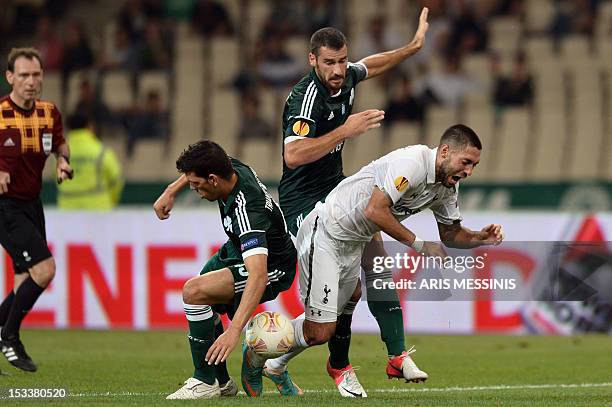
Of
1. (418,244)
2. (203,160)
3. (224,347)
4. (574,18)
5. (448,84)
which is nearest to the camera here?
(224,347)

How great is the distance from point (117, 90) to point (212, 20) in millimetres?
2003

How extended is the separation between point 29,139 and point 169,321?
3.70m

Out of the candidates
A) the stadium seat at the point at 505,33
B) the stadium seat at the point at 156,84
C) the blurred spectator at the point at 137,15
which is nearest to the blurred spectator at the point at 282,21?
the stadium seat at the point at 156,84

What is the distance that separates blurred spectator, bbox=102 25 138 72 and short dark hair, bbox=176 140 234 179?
12.7m

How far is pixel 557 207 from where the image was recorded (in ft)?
54.8

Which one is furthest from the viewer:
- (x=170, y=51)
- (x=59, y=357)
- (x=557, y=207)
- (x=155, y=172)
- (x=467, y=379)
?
(x=170, y=51)

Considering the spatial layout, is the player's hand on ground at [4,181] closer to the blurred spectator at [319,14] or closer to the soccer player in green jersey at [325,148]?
the soccer player in green jersey at [325,148]

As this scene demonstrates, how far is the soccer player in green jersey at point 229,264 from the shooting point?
759 cm

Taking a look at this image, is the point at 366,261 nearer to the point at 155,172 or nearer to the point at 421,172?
the point at 421,172

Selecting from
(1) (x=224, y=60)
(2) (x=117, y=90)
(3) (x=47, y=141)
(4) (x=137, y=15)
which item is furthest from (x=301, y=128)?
(4) (x=137, y=15)

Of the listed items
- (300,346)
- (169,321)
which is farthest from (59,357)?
(300,346)

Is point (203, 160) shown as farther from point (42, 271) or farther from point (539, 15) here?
point (539, 15)

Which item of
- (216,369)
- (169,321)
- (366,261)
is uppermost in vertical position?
(366,261)

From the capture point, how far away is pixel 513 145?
61.0 ft
